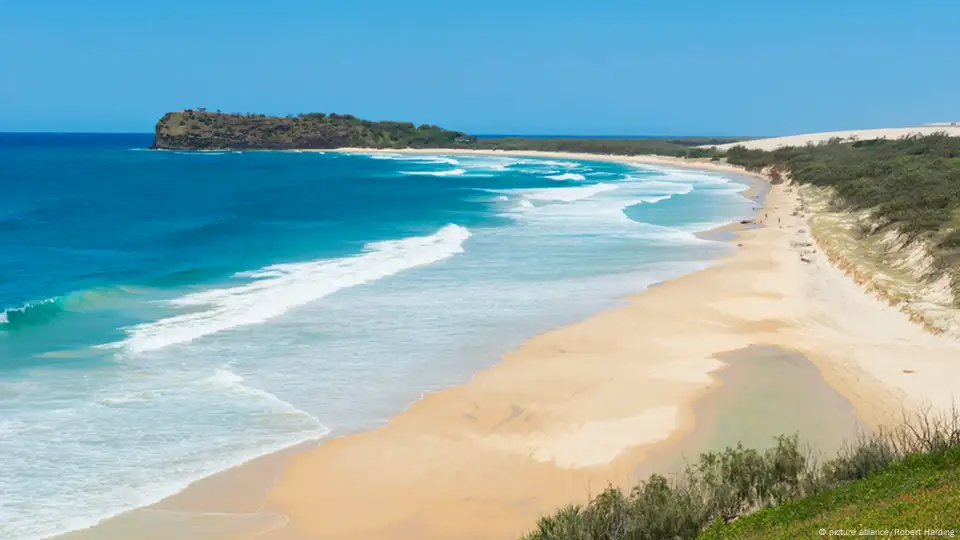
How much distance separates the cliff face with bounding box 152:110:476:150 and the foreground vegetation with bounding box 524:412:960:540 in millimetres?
137885

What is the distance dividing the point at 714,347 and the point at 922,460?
8.08 metres

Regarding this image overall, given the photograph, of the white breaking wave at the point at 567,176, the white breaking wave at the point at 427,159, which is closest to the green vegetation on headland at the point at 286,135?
the white breaking wave at the point at 427,159

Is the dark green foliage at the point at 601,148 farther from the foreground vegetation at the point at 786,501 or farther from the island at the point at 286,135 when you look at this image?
the foreground vegetation at the point at 786,501

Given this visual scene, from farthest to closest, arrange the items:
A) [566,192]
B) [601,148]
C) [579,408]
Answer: [601,148], [566,192], [579,408]

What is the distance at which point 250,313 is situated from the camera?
63.6ft

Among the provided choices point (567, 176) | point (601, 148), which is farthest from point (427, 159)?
point (567, 176)

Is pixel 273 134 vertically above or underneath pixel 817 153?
above

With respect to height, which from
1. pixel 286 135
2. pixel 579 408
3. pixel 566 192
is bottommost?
pixel 579 408

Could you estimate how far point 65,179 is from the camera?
70125mm

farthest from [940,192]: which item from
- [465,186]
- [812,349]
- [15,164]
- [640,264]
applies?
[15,164]

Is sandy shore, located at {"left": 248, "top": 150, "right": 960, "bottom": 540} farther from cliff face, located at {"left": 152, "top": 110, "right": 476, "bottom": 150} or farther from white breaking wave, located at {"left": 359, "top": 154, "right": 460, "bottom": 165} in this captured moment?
cliff face, located at {"left": 152, "top": 110, "right": 476, "bottom": 150}

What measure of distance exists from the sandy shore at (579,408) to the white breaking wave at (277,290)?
6.99 metres

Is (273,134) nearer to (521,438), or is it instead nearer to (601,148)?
(601,148)

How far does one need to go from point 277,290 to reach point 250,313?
9.42ft
